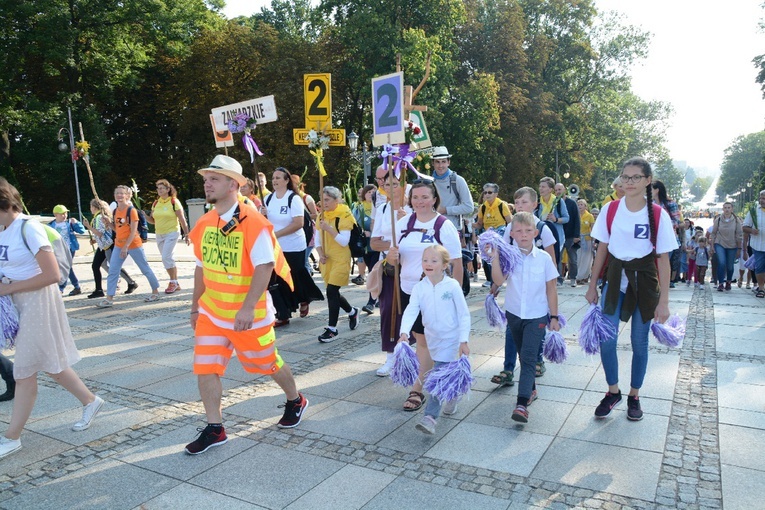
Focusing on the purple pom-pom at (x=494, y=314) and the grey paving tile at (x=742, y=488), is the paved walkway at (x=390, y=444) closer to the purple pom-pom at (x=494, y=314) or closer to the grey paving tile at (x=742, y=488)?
the grey paving tile at (x=742, y=488)

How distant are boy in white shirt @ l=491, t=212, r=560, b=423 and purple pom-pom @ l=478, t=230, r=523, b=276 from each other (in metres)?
0.03

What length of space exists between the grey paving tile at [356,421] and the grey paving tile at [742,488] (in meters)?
2.01

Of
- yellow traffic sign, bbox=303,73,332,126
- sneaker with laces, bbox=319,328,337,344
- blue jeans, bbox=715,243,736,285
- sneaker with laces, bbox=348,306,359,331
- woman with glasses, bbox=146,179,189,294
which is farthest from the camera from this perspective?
blue jeans, bbox=715,243,736,285

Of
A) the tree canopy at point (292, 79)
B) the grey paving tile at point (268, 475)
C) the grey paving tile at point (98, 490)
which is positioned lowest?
the grey paving tile at point (268, 475)

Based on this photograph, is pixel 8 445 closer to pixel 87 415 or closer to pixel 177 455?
pixel 87 415

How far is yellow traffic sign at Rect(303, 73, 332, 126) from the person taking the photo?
697 centimetres

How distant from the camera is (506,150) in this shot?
3062cm

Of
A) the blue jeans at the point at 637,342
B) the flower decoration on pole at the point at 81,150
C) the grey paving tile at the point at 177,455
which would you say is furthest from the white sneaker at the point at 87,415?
the flower decoration on pole at the point at 81,150

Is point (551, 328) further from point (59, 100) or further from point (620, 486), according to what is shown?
point (59, 100)

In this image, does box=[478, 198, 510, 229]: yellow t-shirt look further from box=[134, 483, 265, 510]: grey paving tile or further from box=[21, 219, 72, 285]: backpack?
box=[134, 483, 265, 510]: grey paving tile

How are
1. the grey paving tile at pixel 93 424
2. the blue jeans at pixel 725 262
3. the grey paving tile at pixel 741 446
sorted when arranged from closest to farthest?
the grey paving tile at pixel 741 446
the grey paving tile at pixel 93 424
the blue jeans at pixel 725 262

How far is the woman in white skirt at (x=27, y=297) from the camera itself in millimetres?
3768

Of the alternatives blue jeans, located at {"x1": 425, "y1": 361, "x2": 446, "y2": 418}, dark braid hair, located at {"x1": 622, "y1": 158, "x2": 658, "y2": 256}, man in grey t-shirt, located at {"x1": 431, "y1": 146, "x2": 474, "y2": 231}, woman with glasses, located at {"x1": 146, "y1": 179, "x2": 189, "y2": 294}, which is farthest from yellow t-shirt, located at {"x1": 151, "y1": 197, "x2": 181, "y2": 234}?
dark braid hair, located at {"x1": 622, "y1": 158, "x2": 658, "y2": 256}

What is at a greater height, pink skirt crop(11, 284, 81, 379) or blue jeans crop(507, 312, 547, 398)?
pink skirt crop(11, 284, 81, 379)
